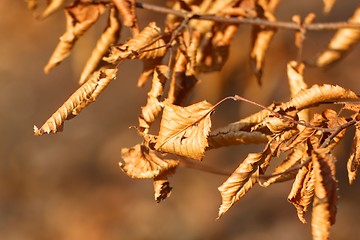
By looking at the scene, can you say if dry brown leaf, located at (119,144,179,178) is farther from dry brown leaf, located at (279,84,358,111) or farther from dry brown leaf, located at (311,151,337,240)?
dry brown leaf, located at (311,151,337,240)

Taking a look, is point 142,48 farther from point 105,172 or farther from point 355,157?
point 105,172

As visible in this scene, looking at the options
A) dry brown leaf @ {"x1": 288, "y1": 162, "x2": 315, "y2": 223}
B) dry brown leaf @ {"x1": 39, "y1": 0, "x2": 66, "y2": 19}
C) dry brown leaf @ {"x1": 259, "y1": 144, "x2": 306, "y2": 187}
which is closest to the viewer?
dry brown leaf @ {"x1": 288, "y1": 162, "x2": 315, "y2": 223}

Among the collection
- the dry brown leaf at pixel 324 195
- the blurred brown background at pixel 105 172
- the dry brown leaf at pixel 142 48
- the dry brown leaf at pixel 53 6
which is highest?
the blurred brown background at pixel 105 172

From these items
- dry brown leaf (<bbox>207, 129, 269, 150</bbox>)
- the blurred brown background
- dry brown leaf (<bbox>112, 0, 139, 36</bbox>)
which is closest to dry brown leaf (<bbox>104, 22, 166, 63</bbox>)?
dry brown leaf (<bbox>112, 0, 139, 36</bbox>)

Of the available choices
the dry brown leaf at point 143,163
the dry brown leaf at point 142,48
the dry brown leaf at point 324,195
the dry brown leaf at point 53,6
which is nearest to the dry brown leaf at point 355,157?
the dry brown leaf at point 324,195

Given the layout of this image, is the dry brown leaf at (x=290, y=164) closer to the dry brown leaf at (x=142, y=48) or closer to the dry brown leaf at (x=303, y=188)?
the dry brown leaf at (x=303, y=188)

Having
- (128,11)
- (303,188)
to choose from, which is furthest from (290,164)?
(128,11)
